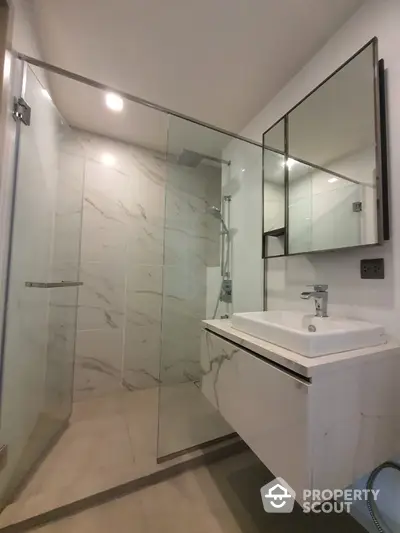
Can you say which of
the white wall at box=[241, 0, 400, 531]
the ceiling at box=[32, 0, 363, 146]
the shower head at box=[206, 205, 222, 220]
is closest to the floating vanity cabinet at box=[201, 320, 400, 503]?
the white wall at box=[241, 0, 400, 531]

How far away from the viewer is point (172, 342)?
2172 millimetres

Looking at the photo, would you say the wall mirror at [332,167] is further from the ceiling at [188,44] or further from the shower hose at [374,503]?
the shower hose at [374,503]

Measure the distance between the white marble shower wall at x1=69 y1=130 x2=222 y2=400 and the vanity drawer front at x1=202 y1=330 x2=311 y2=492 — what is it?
37.6 inches

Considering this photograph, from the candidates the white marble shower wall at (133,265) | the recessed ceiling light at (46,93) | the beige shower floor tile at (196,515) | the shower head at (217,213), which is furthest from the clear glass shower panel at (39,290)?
the shower head at (217,213)

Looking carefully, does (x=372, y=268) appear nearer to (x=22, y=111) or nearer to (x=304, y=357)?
(x=304, y=357)

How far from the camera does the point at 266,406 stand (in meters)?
0.88

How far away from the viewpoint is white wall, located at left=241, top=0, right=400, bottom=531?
1026 millimetres

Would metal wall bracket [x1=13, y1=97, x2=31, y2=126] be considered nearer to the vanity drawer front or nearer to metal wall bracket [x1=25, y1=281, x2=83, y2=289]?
metal wall bracket [x1=25, y1=281, x2=83, y2=289]

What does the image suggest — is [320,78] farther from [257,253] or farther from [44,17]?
[44,17]

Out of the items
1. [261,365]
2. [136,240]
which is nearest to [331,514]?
[261,365]

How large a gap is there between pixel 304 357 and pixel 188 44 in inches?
66.9

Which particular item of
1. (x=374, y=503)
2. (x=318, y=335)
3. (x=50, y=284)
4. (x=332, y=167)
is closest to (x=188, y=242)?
(x=50, y=284)

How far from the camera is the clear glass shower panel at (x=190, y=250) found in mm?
2068

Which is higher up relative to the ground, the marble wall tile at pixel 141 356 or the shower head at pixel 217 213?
the shower head at pixel 217 213
